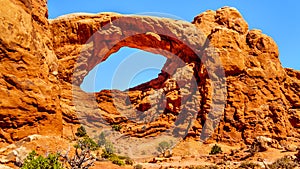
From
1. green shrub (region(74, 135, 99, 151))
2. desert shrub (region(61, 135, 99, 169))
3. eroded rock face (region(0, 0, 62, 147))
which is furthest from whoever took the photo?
eroded rock face (region(0, 0, 62, 147))

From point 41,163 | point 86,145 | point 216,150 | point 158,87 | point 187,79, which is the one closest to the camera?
point 41,163

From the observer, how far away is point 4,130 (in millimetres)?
12898

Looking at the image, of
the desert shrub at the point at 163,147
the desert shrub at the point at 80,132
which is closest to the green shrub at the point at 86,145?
the desert shrub at the point at 163,147

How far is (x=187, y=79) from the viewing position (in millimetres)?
34188

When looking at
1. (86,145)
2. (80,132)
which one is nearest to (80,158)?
(86,145)

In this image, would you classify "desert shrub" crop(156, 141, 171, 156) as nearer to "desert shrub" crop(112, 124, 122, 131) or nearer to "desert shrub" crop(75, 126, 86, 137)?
"desert shrub" crop(112, 124, 122, 131)

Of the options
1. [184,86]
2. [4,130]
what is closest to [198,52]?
[184,86]

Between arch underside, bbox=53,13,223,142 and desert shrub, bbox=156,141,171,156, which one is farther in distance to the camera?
arch underside, bbox=53,13,223,142

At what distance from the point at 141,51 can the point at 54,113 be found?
25.8 meters

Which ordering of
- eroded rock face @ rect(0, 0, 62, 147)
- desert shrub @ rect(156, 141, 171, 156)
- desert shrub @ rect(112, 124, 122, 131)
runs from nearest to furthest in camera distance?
eroded rock face @ rect(0, 0, 62, 147) < desert shrub @ rect(156, 141, 171, 156) < desert shrub @ rect(112, 124, 122, 131)

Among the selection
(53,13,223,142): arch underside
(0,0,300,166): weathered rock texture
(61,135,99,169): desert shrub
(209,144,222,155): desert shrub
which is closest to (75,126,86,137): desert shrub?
(0,0,300,166): weathered rock texture

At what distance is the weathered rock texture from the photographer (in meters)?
30.9

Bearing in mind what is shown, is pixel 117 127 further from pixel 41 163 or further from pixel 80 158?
pixel 41 163

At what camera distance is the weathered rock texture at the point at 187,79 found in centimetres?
3093
